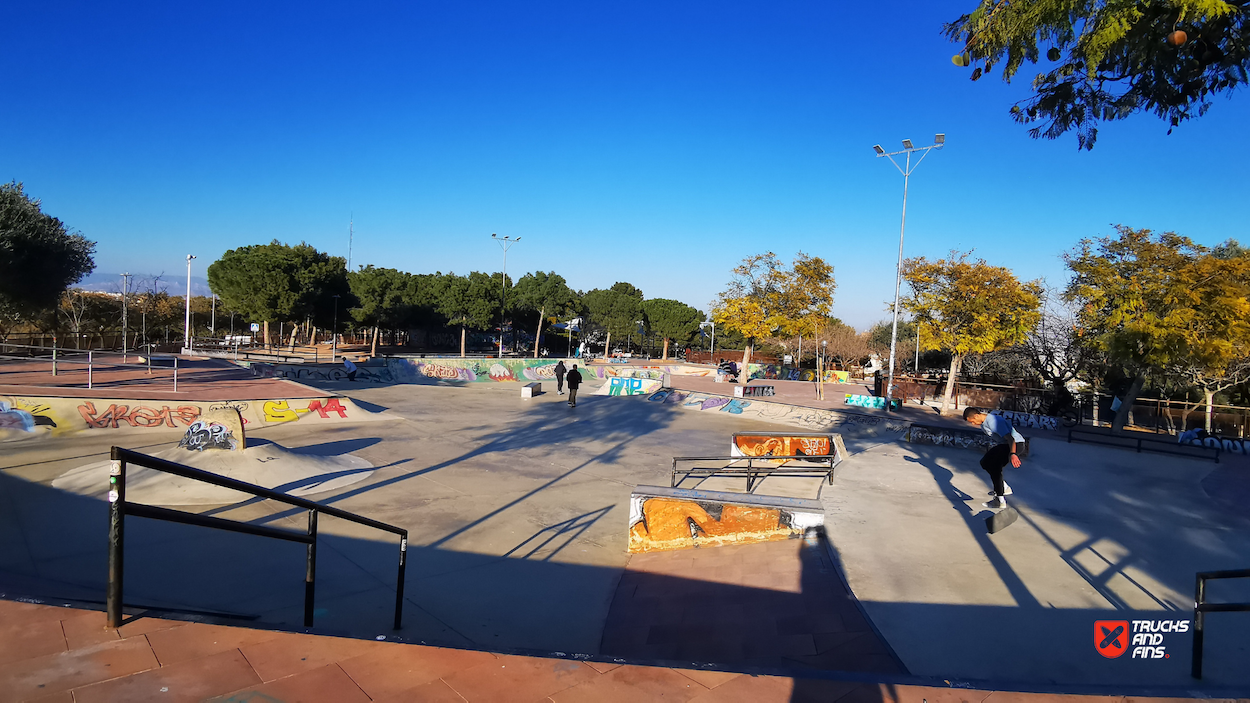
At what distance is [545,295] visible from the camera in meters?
61.0

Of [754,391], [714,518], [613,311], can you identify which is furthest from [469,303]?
[714,518]

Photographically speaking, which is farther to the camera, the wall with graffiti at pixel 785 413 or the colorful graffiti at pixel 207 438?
the wall with graffiti at pixel 785 413

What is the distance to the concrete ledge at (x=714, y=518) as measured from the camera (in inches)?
270

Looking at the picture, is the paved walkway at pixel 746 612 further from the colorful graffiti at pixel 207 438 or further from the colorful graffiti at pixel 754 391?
the colorful graffiti at pixel 754 391

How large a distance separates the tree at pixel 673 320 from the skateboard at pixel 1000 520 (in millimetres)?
62874

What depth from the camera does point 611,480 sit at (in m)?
11.6

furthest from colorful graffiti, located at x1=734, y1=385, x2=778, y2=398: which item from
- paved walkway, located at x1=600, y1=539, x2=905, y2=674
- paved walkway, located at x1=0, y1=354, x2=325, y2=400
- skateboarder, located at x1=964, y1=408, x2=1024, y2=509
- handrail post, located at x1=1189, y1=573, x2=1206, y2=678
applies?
handrail post, located at x1=1189, y1=573, x2=1206, y2=678

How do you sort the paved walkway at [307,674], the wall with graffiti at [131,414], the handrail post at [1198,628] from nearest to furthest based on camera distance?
the paved walkway at [307,674] → the handrail post at [1198,628] → the wall with graffiti at [131,414]

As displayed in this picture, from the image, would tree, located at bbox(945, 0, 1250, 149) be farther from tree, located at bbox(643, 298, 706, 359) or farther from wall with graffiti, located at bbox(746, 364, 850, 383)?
tree, located at bbox(643, 298, 706, 359)

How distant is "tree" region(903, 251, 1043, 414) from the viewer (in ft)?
71.8

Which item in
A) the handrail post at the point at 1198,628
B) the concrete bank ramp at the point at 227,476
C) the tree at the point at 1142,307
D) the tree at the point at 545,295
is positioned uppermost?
the tree at the point at 545,295

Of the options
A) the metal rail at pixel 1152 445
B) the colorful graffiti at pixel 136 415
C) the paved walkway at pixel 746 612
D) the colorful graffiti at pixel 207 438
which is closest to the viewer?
the paved walkway at pixel 746 612

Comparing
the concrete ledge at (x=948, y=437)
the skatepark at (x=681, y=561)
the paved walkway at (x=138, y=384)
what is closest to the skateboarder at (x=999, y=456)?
the skatepark at (x=681, y=561)

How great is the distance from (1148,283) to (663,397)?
638 inches
